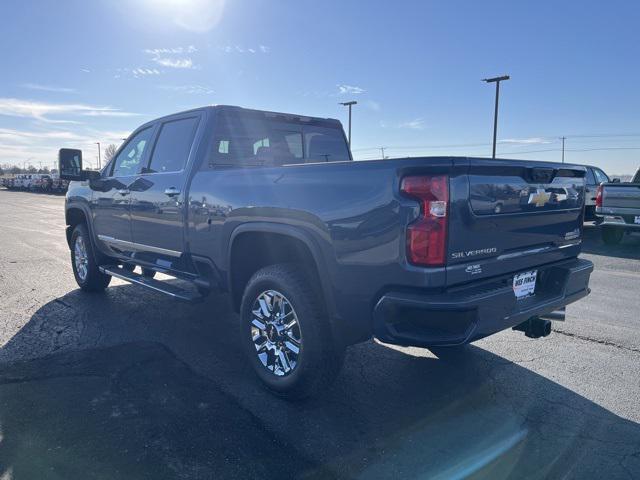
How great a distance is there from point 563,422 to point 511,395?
0.43m

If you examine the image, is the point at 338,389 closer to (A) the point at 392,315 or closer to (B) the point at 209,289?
(A) the point at 392,315

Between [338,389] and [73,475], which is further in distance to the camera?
[338,389]

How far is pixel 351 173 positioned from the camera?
2887 millimetres

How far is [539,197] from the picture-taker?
324 centimetres

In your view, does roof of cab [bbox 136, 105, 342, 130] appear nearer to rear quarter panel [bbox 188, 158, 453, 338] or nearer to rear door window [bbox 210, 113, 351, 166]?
rear door window [bbox 210, 113, 351, 166]

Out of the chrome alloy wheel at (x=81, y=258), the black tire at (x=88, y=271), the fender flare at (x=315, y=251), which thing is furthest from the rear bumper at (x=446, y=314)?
the chrome alloy wheel at (x=81, y=258)

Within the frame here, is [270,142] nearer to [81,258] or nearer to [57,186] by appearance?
[81,258]

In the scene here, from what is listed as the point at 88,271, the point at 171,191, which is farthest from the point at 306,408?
the point at 88,271

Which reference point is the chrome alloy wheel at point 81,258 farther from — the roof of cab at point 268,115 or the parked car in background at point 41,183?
the parked car in background at point 41,183

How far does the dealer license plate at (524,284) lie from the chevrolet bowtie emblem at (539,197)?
0.45 m

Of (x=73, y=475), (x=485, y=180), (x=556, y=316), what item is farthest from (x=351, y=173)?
(x=73, y=475)

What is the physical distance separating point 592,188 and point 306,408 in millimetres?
14395

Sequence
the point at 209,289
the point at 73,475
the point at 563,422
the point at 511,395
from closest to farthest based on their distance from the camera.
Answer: the point at 73,475, the point at 563,422, the point at 511,395, the point at 209,289

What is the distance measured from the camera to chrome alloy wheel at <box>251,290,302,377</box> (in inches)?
133
